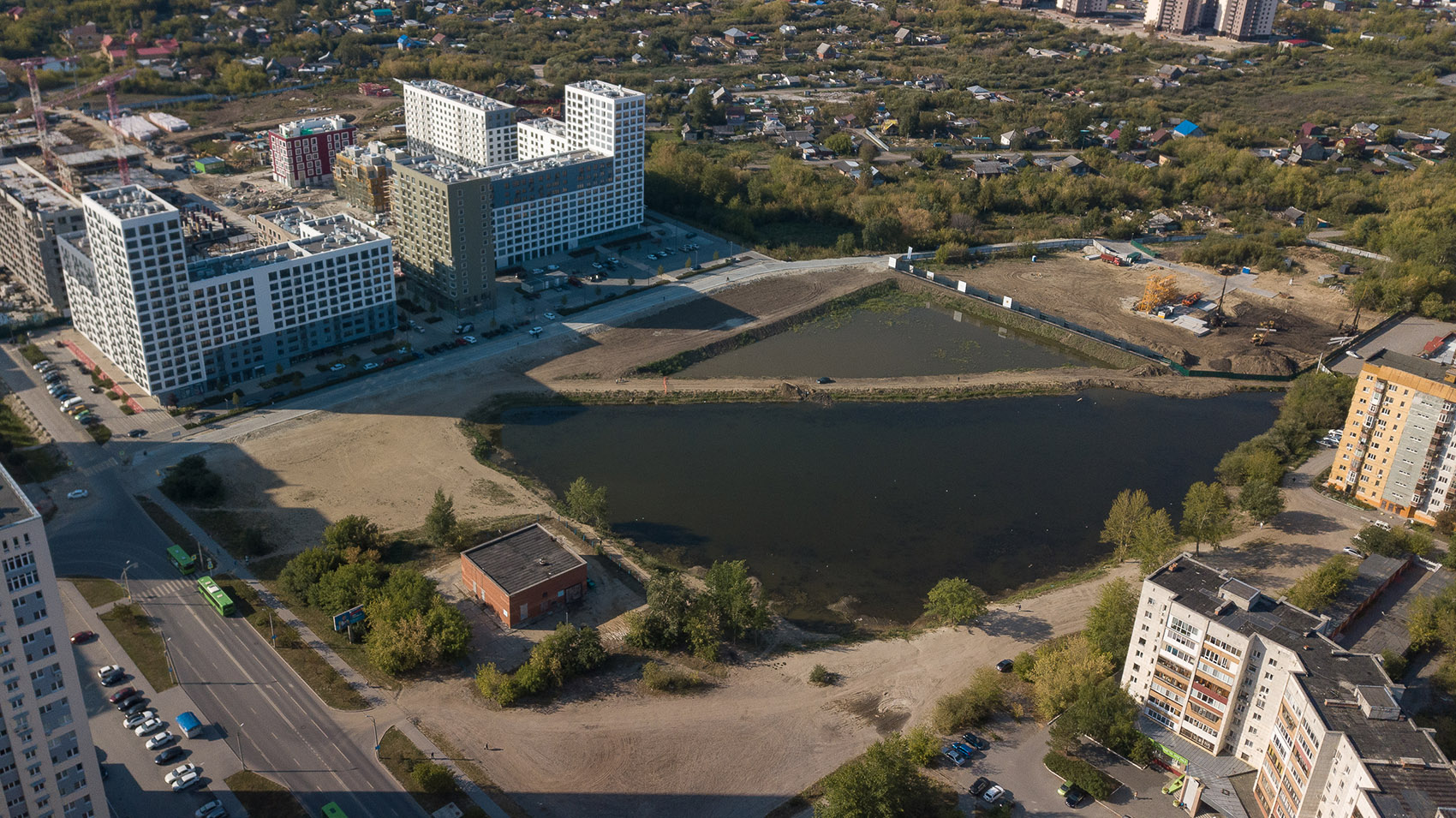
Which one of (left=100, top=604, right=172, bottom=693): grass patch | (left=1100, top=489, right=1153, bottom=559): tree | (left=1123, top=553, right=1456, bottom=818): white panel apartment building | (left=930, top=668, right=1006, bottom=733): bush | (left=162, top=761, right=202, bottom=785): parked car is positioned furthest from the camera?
(left=1100, top=489, right=1153, bottom=559): tree

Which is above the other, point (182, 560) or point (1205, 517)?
point (1205, 517)

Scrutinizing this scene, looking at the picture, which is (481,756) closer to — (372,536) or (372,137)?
(372,536)

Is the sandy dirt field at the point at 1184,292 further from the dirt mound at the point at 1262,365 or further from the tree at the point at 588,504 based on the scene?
the tree at the point at 588,504

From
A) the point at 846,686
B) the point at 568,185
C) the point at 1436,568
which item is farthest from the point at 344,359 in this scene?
the point at 1436,568

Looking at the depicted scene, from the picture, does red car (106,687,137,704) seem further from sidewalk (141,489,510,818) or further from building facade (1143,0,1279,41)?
building facade (1143,0,1279,41)

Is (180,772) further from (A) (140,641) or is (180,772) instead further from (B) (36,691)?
(A) (140,641)

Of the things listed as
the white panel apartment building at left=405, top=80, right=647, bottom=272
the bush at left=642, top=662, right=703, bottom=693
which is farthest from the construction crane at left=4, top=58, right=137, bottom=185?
the bush at left=642, top=662, right=703, bottom=693

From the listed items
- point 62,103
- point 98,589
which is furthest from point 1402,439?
point 62,103
